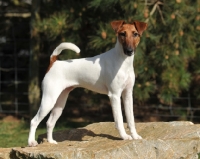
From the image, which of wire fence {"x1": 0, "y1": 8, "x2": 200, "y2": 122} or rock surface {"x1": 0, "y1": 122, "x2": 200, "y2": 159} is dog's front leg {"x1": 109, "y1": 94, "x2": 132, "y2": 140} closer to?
rock surface {"x1": 0, "y1": 122, "x2": 200, "y2": 159}

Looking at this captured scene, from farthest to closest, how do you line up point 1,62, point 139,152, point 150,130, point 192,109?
point 1,62 → point 192,109 → point 150,130 → point 139,152

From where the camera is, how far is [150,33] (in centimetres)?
725

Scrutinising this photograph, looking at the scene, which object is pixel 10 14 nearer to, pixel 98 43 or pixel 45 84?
pixel 98 43

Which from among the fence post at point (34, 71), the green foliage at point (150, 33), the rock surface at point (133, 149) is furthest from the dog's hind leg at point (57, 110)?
the fence post at point (34, 71)

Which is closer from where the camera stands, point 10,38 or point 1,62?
point 10,38

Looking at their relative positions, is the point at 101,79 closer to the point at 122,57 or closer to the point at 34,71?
the point at 122,57

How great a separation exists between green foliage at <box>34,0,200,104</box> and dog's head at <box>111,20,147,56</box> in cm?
213

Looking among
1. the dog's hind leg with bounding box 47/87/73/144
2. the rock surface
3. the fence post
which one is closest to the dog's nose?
the rock surface

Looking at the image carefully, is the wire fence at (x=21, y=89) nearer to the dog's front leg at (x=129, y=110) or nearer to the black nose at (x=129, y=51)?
the dog's front leg at (x=129, y=110)

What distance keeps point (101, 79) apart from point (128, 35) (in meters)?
0.56

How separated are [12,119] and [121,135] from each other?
204 inches

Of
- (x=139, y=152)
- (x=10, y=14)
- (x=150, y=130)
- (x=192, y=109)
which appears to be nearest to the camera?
(x=139, y=152)

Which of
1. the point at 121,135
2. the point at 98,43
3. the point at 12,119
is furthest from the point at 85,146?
the point at 12,119

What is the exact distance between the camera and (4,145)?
734 cm
